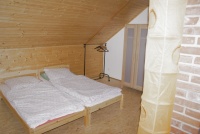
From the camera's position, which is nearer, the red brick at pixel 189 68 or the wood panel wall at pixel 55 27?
the red brick at pixel 189 68

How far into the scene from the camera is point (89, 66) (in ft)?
18.4

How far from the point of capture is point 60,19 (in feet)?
11.6

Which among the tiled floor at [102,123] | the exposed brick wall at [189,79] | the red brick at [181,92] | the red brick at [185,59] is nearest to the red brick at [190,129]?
the exposed brick wall at [189,79]

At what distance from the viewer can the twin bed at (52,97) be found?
2.50 m

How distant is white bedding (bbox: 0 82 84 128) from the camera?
8.00ft

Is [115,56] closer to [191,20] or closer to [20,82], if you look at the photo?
[20,82]

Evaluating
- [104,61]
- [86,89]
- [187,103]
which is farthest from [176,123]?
[104,61]

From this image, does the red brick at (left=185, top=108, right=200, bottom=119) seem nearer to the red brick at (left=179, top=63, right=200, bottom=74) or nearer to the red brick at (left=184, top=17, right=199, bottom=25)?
the red brick at (left=179, top=63, right=200, bottom=74)

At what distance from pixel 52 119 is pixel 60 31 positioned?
2.26 m

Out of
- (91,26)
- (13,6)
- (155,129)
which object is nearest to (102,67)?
(91,26)

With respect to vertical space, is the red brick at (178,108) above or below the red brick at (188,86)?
below

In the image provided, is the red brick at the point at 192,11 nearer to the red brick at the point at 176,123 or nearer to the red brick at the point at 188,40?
the red brick at the point at 188,40

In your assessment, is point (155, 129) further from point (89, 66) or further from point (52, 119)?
point (89, 66)

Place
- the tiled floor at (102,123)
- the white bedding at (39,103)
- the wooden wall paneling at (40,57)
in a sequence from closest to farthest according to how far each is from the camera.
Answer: the white bedding at (39,103) → the tiled floor at (102,123) → the wooden wall paneling at (40,57)
